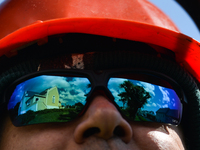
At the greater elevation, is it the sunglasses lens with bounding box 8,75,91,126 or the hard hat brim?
the hard hat brim

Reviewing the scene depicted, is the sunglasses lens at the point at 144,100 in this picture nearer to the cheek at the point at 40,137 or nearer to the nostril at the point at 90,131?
the nostril at the point at 90,131

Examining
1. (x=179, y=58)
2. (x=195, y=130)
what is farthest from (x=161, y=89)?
(x=195, y=130)

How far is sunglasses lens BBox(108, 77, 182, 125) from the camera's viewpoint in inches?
40.9

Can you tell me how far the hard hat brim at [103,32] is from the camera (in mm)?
1034

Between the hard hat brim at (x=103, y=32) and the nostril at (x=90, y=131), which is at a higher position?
the hard hat brim at (x=103, y=32)

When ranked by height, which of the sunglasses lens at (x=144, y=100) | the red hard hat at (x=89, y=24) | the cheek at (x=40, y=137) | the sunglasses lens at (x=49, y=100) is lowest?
the cheek at (x=40, y=137)

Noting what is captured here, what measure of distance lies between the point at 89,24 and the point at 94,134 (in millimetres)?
635

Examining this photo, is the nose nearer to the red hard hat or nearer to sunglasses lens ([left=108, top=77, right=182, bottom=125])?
sunglasses lens ([left=108, top=77, right=182, bottom=125])

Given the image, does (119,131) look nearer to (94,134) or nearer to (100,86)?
(94,134)

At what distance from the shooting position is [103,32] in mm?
1118

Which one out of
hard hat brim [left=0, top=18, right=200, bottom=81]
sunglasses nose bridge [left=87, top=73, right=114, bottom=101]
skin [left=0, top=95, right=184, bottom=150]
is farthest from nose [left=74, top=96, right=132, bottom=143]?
hard hat brim [left=0, top=18, right=200, bottom=81]

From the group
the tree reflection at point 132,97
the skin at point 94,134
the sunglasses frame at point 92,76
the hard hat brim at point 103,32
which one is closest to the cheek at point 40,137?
the skin at point 94,134

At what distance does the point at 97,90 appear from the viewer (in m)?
1.04

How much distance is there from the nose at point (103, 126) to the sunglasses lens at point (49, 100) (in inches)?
5.0
